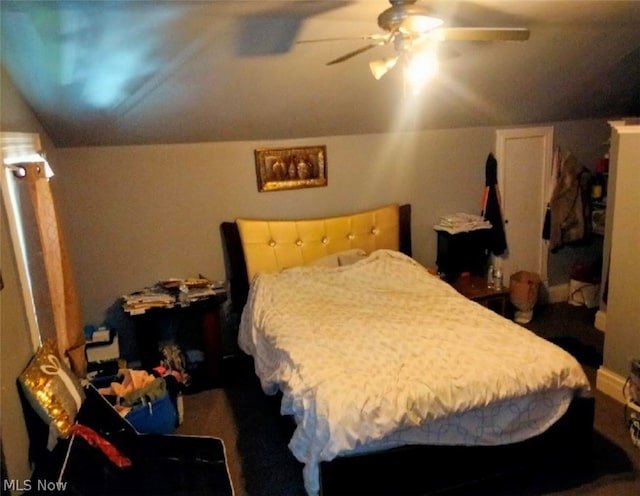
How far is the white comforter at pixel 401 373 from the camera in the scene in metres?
2.21

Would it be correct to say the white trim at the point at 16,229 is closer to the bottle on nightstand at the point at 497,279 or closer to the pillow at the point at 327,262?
the pillow at the point at 327,262

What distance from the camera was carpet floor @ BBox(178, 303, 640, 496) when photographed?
8.32ft

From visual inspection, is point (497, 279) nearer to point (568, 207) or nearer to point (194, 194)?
point (568, 207)

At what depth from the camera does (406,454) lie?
2.29m

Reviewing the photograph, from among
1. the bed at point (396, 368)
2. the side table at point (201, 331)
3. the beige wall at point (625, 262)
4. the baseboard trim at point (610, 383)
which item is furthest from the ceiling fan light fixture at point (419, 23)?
the baseboard trim at point (610, 383)

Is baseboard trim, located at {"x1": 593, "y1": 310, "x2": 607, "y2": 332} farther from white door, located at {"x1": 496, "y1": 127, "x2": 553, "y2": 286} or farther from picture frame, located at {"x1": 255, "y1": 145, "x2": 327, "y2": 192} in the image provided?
picture frame, located at {"x1": 255, "y1": 145, "x2": 327, "y2": 192}

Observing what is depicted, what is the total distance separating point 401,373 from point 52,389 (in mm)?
1620

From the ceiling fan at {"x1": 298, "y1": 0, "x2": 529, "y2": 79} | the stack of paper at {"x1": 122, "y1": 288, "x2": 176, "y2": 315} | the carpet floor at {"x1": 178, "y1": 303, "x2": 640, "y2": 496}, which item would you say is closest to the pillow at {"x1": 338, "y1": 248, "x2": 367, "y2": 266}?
the carpet floor at {"x1": 178, "y1": 303, "x2": 640, "y2": 496}

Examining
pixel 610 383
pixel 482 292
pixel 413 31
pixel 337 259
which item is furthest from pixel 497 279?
pixel 413 31

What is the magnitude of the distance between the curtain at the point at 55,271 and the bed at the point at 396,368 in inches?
42.1

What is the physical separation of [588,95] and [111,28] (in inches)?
149

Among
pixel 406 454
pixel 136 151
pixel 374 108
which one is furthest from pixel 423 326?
pixel 136 151

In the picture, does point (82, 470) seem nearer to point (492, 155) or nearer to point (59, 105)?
point (59, 105)

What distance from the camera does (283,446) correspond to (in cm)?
298
